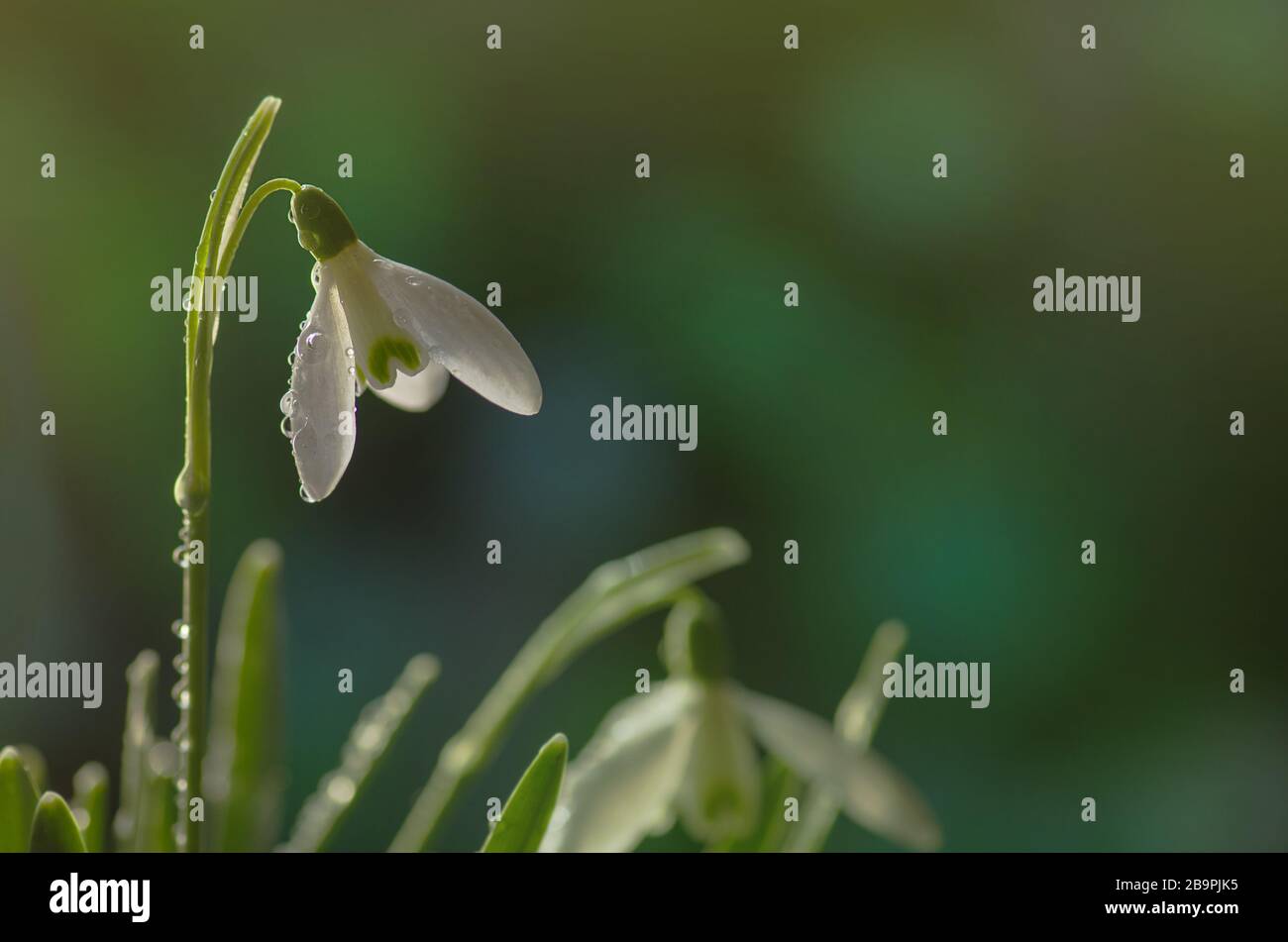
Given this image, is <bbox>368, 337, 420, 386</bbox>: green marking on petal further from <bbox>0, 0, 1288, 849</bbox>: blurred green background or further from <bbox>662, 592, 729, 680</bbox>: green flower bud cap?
<bbox>0, 0, 1288, 849</bbox>: blurred green background

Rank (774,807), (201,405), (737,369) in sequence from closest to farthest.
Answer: (201,405), (774,807), (737,369)

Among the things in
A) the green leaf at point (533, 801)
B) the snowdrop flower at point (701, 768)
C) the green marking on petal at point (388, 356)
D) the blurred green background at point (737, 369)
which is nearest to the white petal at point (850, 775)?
the snowdrop flower at point (701, 768)

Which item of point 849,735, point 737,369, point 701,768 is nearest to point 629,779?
point 701,768

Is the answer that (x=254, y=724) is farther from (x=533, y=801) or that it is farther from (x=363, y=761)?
(x=533, y=801)

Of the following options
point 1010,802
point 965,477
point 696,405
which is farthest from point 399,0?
point 1010,802

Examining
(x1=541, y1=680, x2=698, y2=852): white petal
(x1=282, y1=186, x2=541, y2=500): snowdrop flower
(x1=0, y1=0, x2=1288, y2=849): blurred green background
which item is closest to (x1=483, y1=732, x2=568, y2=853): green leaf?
(x1=541, y1=680, x2=698, y2=852): white petal
